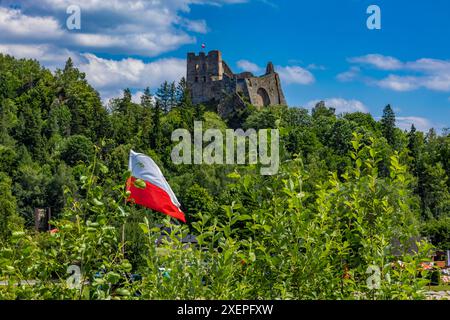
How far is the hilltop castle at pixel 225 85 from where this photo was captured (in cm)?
10700

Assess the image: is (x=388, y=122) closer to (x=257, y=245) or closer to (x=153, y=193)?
(x=153, y=193)

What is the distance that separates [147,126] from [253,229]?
91.6 metres

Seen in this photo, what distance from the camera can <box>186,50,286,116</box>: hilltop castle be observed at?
4213 inches

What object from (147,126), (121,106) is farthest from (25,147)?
(121,106)

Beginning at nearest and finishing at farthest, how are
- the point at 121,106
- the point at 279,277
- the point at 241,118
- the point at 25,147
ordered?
the point at 279,277
the point at 25,147
the point at 241,118
the point at 121,106

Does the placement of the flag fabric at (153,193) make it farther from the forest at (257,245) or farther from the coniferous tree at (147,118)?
the coniferous tree at (147,118)

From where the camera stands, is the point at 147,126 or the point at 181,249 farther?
the point at 147,126

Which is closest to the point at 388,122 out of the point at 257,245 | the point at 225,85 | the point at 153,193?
the point at 225,85

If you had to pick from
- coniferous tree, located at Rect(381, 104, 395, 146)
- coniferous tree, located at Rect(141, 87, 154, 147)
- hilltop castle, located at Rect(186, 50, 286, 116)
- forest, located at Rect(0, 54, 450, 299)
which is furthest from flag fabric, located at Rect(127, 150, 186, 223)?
hilltop castle, located at Rect(186, 50, 286, 116)

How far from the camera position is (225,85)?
110 meters

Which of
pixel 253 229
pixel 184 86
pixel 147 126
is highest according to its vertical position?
pixel 184 86

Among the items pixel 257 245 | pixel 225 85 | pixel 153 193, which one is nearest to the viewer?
pixel 257 245

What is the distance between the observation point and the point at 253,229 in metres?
5.21
